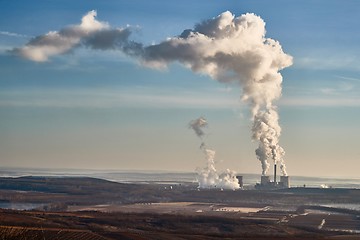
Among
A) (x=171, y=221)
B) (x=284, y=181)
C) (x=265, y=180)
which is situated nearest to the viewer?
(x=171, y=221)

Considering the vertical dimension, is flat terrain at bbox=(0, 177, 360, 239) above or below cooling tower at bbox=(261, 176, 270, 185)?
below

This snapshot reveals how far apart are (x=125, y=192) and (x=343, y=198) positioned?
54866 mm

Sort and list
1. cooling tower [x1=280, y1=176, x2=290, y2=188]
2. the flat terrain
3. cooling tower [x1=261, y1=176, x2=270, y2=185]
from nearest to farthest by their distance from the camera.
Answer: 1. the flat terrain
2. cooling tower [x1=261, y1=176, x2=270, y2=185]
3. cooling tower [x1=280, y1=176, x2=290, y2=188]

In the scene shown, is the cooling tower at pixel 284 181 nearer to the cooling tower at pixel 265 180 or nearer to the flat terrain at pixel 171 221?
the cooling tower at pixel 265 180

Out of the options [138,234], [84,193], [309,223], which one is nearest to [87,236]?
[138,234]

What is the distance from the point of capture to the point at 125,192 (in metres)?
171

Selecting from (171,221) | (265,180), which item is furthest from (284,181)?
(171,221)

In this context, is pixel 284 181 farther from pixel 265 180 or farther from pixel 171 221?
pixel 171 221

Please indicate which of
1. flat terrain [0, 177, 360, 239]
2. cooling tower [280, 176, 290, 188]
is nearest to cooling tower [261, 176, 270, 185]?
cooling tower [280, 176, 290, 188]

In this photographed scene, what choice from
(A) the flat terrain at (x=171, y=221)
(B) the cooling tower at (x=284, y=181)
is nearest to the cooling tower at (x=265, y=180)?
(B) the cooling tower at (x=284, y=181)

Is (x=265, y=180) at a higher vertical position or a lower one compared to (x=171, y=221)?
higher

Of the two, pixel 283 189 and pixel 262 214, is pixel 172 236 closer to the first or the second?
pixel 262 214

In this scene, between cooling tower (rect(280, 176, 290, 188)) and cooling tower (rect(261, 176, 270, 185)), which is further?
cooling tower (rect(280, 176, 290, 188))

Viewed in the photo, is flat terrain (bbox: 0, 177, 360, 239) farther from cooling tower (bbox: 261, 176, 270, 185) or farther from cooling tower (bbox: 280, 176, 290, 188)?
cooling tower (bbox: 280, 176, 290, 188)
